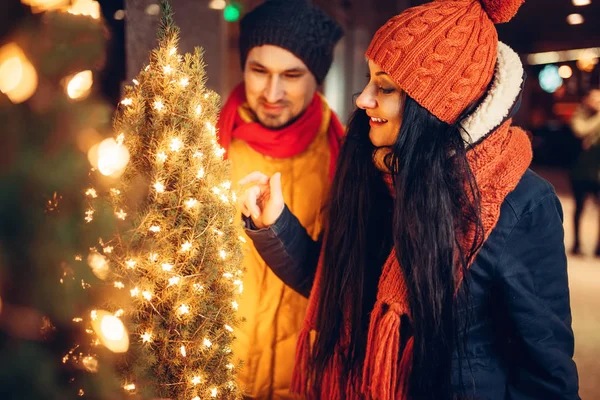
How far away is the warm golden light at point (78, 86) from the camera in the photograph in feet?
2.42

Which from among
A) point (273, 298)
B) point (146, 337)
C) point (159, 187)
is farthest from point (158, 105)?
point (273, 298)

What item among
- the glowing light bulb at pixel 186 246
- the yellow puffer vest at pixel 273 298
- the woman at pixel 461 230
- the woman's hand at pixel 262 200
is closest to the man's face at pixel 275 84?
the yellow puffer vest at pixel 273 298

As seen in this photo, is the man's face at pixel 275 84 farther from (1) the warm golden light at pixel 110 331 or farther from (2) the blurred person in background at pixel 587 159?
(2) the blurred person in background at pixel 587 159

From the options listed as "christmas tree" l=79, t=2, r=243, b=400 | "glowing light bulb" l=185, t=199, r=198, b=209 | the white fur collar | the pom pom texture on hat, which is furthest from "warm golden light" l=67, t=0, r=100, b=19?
the pom pom texture on hat

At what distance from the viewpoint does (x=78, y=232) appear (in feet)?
2.49

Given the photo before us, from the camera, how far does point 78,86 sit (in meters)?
0.75

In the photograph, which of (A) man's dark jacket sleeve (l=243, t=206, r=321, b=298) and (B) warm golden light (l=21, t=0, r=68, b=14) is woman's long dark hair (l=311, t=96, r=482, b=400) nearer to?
(A) man's dark jacket sleeve (l=243, t=206, r=321, b=298)

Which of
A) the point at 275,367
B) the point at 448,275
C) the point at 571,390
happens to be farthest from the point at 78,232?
the point at 275,367

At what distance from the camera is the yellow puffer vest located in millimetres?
2170

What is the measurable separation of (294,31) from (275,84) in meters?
0.24

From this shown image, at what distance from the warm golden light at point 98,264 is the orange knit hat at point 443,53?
1.00 m

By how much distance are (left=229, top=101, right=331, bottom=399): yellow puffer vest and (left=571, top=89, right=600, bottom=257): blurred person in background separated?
237 inches

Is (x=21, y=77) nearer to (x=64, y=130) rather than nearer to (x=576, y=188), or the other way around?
(x=64, y=130)

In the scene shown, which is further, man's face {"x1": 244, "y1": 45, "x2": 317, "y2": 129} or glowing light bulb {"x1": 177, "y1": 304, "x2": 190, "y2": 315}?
man's face {"x1": 244, "y1": 45, "x2": 317, "y2": 129}
